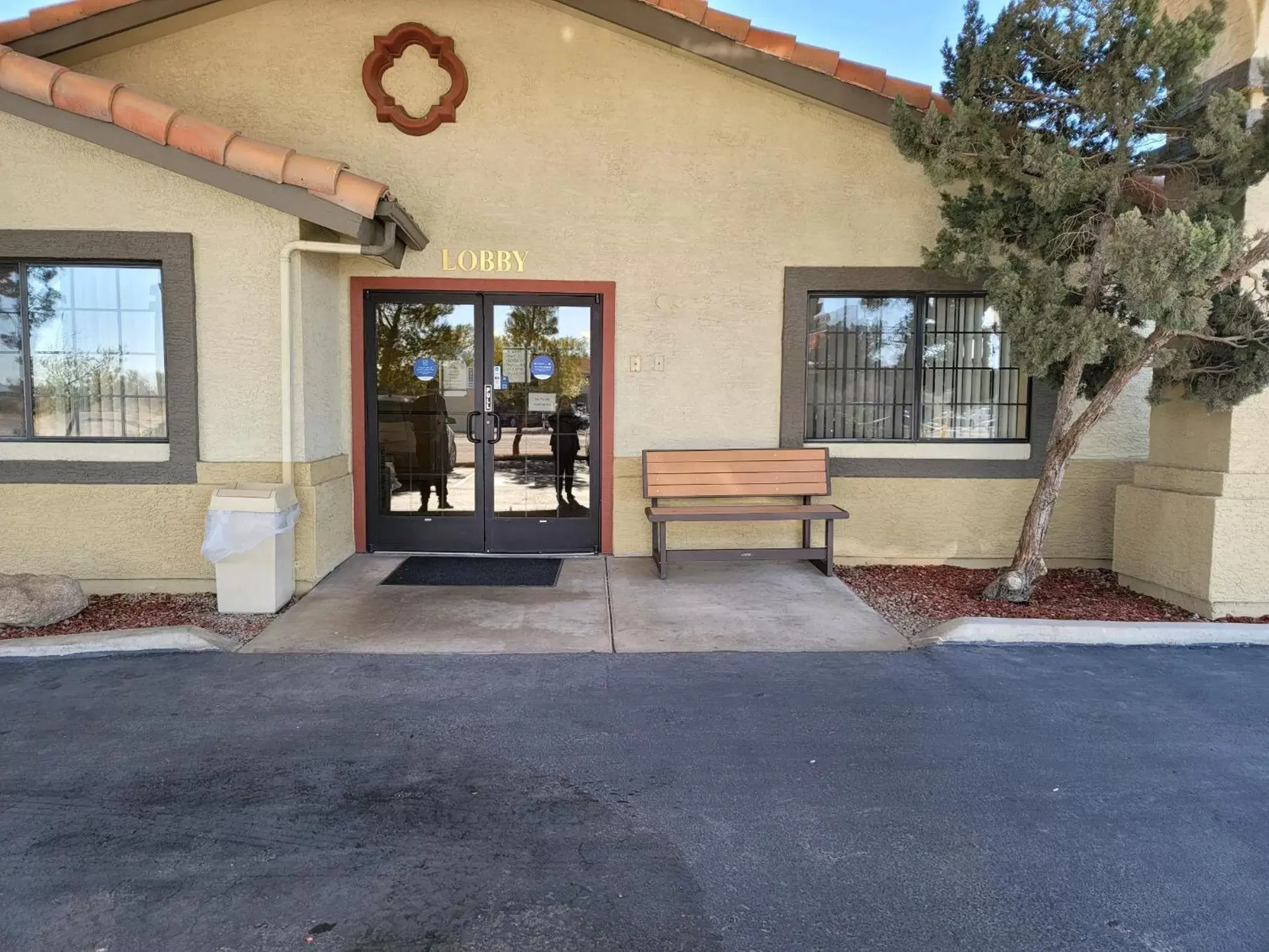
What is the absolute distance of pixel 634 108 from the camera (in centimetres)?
702

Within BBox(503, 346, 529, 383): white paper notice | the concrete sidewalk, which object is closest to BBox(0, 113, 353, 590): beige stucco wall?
the concrete sidewalk

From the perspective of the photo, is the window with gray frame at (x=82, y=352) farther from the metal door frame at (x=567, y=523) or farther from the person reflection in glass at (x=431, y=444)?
the metal door frame at (x=567, y=523)

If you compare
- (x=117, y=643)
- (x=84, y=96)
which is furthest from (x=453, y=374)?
(x=117, y=643)

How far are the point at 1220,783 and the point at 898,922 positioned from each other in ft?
6.13

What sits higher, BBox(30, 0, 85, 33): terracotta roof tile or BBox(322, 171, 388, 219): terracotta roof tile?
BBox(30, 0, 85, 33): terracotta roof tile

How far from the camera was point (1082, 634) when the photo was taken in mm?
5203

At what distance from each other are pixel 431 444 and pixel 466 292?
1.38 m

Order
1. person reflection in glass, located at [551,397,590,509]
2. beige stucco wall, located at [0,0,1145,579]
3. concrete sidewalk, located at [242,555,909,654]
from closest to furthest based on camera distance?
concrete sidewalk, located at [242,555,909,654] < beige stucco wall, located at [0,0,1145,579] < person reflection in glass, located at [551,397,590,509]

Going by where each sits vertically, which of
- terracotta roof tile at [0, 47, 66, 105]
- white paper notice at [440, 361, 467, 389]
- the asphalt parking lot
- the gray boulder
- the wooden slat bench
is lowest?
the asphalt parking lot

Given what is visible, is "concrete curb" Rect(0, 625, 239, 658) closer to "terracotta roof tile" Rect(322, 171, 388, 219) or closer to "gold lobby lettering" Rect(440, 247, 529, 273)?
"terracotta roof tile" Rect(322, 171, 388, 219)

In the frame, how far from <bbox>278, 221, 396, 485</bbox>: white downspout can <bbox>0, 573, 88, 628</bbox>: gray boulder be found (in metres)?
1.54

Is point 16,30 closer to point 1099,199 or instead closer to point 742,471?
point 742,471

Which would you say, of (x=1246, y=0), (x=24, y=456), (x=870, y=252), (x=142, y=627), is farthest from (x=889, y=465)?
(x=24, y=456)

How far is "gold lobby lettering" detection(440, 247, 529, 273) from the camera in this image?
7066 millimetres
